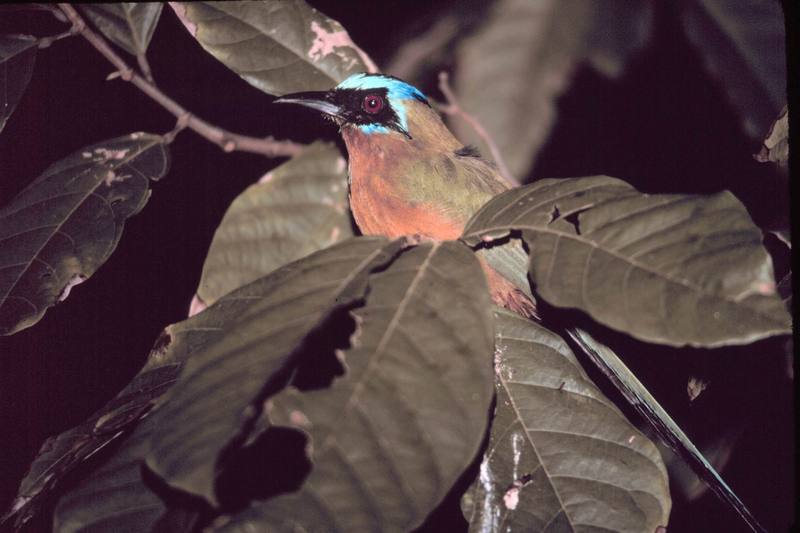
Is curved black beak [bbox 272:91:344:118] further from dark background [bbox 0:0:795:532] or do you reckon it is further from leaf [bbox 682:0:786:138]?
leaf [bbox 682:0:786:138]

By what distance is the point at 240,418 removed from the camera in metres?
1.16

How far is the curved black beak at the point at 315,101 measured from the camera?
2909mm

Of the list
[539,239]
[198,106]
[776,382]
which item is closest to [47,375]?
[198,106]

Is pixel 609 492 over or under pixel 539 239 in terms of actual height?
under

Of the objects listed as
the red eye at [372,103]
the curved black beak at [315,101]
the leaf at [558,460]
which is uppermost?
the curved black beak at [315,101]

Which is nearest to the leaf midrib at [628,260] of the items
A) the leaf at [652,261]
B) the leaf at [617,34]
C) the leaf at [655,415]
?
the leaf at [652,261]

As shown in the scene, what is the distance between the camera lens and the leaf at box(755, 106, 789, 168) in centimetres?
204

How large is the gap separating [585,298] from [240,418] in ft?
2.30

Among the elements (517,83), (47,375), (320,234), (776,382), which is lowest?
(776,382)

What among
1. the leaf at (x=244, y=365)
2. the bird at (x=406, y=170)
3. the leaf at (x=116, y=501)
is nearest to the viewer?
the leaf at (x=244, y=365)

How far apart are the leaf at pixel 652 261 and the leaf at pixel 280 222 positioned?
4.48 ft

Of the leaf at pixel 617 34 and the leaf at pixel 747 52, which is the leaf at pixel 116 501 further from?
the leaf at pixel 747 52

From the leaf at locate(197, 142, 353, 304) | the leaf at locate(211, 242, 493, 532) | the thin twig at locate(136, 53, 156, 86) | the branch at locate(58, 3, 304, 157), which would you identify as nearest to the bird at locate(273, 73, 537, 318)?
the leaf at locate(197, 142, 353, 304)

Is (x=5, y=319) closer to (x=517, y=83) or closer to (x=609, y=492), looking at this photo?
(x=609, y=492)
